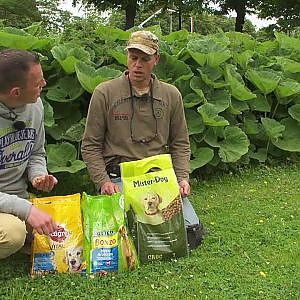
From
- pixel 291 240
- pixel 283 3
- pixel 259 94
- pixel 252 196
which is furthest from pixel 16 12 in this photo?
pixel 291 240

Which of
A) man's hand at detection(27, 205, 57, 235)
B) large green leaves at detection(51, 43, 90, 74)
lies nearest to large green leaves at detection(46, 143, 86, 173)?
large green leaves at detection(51, 43, 90, 74)

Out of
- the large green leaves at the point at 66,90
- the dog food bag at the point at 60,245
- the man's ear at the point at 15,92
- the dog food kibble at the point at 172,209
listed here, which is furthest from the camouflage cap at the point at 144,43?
the large green leaves at the point at 66,90

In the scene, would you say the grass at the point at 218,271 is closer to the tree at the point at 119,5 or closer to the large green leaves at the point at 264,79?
the large green leaves at the point at 264,79

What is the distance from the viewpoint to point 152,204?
3.71 meters

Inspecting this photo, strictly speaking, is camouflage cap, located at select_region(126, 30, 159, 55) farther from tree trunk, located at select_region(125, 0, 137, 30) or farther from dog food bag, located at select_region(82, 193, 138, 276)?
tree trunk, located at select_region(125, 0, 137, 30)

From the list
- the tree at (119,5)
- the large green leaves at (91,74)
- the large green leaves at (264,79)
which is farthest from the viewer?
the tree at (119,5)

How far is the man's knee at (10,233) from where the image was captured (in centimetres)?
330

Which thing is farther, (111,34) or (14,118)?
(111,34)

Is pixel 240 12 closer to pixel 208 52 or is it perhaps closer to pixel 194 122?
pixel 208 52

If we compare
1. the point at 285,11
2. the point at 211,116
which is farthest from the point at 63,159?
the point at 285,11

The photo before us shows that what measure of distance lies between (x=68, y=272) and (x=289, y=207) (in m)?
2.31

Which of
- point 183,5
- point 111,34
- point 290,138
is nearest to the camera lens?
point 111,34

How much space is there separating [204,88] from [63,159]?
5.65 ft

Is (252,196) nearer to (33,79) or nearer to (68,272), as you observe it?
(68,272)
